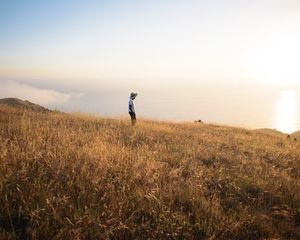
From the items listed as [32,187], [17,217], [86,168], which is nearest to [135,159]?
[86,168]

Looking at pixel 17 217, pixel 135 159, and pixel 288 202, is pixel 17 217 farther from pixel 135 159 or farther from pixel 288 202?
pixel 288 202

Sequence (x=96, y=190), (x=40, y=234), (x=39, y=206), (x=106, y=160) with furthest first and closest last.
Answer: (x=106, y=160), (x=96, y=190), (x=39, y=206), (x=40, y=234)

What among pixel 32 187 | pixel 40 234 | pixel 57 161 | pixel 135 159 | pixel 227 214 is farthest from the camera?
pixel 135 159

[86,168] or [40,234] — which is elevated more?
[86,168]

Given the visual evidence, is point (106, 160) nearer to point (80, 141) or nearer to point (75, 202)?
point (75, 202)

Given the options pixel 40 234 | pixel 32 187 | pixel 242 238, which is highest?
pixel 32 187

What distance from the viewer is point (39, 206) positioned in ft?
16.6

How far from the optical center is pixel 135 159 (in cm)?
788

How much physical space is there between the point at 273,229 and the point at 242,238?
758mm

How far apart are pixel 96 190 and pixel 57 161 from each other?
128 centimetres

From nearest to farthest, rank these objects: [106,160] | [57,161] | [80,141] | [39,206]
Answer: [39,206], [57,161], [106,160], [80,141]

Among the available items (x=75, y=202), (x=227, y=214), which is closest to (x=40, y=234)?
(x=75, y=202)

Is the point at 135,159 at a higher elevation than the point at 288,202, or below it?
higher

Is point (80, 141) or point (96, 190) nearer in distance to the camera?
point (96, 190)
